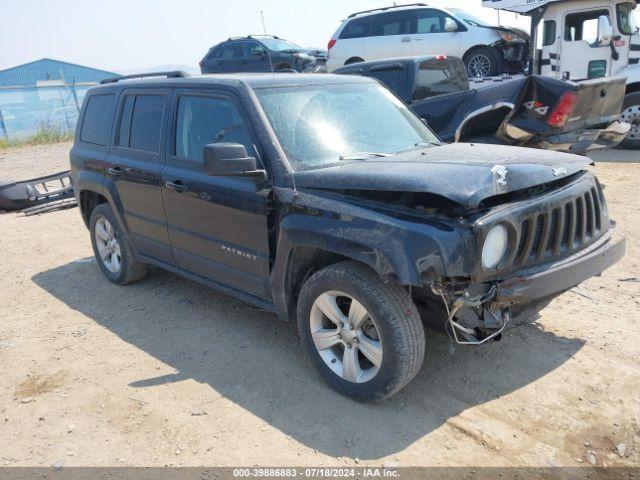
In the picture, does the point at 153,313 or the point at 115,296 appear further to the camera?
the point at 115,296

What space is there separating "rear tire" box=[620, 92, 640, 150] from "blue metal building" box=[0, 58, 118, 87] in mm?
35804

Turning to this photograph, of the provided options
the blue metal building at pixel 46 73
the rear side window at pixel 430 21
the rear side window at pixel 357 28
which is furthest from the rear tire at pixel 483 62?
the blue metal building at pixel 46 73

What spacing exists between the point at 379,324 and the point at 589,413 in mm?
1297

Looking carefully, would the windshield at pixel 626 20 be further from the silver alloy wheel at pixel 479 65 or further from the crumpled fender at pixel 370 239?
the crumpled fender at pixel 370 239

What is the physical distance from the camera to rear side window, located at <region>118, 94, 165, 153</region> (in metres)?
4.68

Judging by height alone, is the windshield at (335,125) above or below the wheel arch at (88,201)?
above

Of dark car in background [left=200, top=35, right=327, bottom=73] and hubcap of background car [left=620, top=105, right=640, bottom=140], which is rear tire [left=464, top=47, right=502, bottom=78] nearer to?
hubcap of background car [left=620, top=105, right=640, bottom=140]

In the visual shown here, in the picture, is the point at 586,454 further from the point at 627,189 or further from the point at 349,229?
the point at 627,189

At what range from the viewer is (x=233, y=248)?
13.3 ft

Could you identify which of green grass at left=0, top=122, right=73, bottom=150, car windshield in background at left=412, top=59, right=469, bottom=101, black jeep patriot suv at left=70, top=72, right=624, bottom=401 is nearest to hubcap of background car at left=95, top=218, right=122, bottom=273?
black jeep patriot suv at left=70, top=72, right=624, bottom=401

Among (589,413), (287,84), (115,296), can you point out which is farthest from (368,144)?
(115,296)

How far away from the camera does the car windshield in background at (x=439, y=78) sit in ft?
26.5

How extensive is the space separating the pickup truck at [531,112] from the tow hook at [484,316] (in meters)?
4.52

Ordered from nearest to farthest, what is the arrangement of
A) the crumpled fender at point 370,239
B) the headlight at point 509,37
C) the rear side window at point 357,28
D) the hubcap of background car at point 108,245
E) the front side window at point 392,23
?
the crumpled fender at point 370,239, the hubcap of background car at point 108,245, the headlight at point 509,37, the front side window at point 392,23, the rear side window at point 357,28
